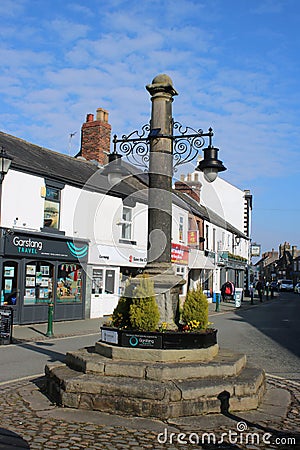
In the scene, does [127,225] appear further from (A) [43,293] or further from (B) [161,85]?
(B) [161,85]

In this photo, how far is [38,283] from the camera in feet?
57.9

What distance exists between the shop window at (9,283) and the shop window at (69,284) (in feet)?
7.02

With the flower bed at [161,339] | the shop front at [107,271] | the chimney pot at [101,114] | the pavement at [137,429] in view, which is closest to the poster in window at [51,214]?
the shop front at [107,271]

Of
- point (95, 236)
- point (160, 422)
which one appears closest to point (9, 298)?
point (95, 236)

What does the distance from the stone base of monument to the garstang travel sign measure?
968 cm

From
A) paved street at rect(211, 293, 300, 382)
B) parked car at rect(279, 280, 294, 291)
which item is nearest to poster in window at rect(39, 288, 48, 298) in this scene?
paved street at rect(211, 293, 300, 382)

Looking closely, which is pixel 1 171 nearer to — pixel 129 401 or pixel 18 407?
pixel 18 407

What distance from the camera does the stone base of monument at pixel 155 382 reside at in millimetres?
5910

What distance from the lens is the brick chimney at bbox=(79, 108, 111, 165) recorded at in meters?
25.9

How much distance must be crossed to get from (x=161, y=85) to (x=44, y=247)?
10.8 meters

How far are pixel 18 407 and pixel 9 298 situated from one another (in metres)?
10.6

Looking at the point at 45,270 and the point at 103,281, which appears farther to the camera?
the point at 103,281

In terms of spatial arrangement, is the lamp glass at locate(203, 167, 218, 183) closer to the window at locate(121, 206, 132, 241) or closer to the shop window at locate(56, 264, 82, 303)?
the shop window at locate(56, 264, 82, 303)

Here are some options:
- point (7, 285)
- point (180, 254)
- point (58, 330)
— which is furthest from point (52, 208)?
point (180, 254)
